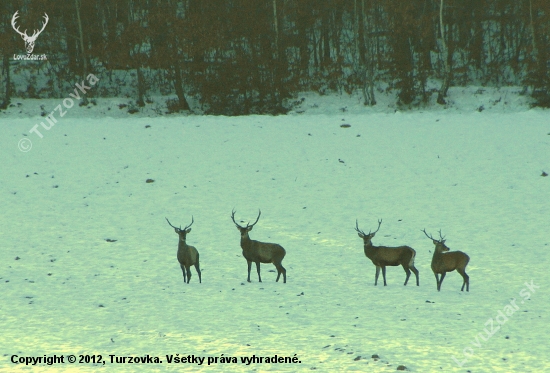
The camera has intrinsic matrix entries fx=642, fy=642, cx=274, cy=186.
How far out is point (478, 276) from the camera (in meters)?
13.1

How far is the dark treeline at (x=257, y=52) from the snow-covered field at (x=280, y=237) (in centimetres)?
546

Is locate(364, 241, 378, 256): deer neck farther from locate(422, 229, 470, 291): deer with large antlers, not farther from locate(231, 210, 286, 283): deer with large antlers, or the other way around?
locate(231, 210, 286, 283): deer with large antlers

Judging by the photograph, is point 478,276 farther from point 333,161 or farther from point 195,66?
point 195,66

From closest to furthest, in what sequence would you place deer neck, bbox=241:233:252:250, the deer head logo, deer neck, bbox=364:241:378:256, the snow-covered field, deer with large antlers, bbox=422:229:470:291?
the snow-covered field < deer with large antlers, bbox=422:229:470:291 < deer neck, bbox=364:241:378:256 < deer neck, bbox=241:233:252:250 < the deer head logo

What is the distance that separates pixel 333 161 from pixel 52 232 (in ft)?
32.8

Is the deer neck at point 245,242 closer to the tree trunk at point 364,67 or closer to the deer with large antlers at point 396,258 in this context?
the deer with large antlers at point 396,258

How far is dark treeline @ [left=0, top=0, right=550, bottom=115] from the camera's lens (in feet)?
108

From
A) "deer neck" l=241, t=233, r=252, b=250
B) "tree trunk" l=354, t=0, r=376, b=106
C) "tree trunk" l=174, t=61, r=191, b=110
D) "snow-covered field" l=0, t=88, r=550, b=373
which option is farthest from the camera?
"tree trunk" l=174, t=61, r=191, b=110

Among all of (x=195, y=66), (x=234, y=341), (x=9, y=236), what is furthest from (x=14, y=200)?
(x=195, y=66)

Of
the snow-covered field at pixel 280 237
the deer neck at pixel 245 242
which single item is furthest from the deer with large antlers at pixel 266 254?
the snow-covered field at pixel 280 237

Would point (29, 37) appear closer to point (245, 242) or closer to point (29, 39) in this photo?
point (29, 39)

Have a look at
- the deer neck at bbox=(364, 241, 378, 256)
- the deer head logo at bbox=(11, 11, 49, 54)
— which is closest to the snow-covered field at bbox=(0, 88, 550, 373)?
the deer neck at bbox=(364, 241, 378, 256)

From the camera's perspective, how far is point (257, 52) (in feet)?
114

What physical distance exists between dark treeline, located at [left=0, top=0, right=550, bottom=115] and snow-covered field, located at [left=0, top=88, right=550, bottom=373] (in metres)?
5.46
